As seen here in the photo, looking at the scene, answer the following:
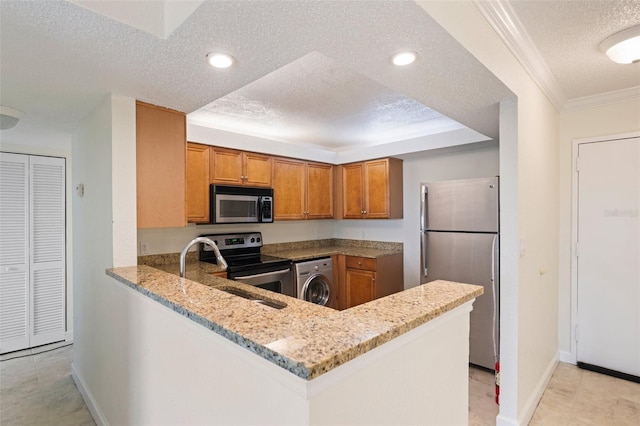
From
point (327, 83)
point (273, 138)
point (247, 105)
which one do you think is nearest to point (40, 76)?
point (247, 105)

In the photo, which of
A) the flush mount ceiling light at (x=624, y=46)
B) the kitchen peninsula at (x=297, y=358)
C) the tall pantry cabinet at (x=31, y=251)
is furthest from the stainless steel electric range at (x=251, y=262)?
the flush mount ceiling light at (x=624, y=46)

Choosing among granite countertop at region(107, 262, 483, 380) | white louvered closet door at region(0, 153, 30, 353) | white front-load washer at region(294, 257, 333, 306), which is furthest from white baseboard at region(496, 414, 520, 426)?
white louvered closet door at region(0, 153, 30, 353)

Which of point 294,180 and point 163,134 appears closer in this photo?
point 163,134

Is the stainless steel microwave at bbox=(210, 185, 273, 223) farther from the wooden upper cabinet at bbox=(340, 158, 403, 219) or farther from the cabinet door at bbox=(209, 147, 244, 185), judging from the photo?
the wooden upper cabinet at bbox=(340, 158, 403, 219)

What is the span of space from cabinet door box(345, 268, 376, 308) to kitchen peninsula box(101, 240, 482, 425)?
2456 millimetres

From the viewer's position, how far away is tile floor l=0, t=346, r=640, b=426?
230cm

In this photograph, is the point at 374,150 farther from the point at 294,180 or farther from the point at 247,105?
the point at 247,105

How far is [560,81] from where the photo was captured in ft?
8.28

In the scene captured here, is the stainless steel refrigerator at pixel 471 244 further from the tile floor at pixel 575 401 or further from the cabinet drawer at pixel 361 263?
the cabinet drawer at pixel 361 263

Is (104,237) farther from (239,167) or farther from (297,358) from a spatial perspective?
(297,358)

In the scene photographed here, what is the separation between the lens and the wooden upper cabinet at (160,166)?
2.13 metres

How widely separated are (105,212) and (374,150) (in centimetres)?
307

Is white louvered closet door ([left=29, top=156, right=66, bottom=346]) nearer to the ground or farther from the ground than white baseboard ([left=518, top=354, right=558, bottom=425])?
farther from the ground

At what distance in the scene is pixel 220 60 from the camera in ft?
4.96
